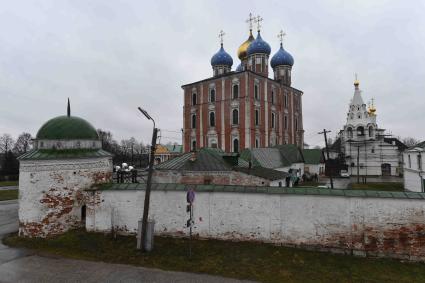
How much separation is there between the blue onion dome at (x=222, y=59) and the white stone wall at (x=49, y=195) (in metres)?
33.7

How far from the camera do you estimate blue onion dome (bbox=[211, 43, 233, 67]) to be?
139 feet

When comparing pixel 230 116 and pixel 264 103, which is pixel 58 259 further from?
pixel 264 103

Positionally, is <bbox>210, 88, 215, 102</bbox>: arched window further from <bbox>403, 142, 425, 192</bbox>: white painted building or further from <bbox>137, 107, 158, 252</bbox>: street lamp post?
<bbox>137, 107, 158, 252</bbox>: street lamp post

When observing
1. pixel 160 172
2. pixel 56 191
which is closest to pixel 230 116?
pixel 160 172

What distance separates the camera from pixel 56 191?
1184cm

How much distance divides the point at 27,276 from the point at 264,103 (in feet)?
108

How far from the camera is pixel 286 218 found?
10.2m

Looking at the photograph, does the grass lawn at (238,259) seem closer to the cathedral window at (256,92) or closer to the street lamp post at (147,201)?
the street lamp post at (147,201)

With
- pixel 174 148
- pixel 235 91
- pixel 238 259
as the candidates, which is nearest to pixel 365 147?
pixel 235 91

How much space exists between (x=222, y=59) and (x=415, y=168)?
96.0 ft

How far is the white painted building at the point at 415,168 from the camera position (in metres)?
21.4

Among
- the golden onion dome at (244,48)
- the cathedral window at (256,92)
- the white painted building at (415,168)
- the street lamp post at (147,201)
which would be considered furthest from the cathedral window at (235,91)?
the street lamp post at (147,201)

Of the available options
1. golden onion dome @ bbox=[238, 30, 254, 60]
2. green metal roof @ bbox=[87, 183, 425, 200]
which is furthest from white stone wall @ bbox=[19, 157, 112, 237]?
golden onion dome @ bbox=[238, 30, 254, 60]

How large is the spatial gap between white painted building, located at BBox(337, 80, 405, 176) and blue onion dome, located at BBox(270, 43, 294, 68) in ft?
37.2
